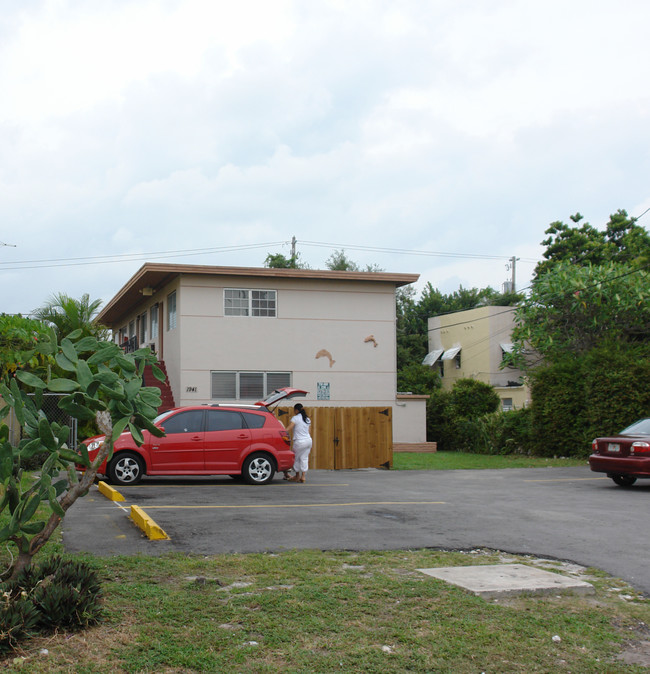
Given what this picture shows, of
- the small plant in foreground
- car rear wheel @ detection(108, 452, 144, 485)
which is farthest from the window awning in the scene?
the small plant in foreground

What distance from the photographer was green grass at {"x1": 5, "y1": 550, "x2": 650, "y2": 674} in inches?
182

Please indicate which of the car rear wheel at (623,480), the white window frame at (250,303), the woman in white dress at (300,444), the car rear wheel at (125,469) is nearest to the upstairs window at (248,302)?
the white window frame at (250,303)

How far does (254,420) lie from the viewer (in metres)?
16.0

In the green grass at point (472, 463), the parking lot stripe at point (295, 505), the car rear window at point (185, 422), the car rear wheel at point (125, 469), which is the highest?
the car rear window at point (185, 422)

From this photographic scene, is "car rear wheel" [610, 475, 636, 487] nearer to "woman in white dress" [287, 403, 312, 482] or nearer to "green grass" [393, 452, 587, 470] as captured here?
"green grass" [393, 452, 587, 470]

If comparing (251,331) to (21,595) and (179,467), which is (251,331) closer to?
(179,467)

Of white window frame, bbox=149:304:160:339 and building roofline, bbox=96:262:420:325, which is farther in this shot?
white window frame, bbox=149:304:160:339

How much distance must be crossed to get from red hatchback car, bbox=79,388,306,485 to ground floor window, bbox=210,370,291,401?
369 inches

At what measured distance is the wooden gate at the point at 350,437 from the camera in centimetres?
2055

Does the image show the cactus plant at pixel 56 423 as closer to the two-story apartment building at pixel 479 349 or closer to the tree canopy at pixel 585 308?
the tree canopy at pixel 585 308

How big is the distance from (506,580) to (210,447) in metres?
9.70

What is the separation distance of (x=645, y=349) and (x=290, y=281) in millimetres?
11802

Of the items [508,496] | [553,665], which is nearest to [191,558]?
[553,665]

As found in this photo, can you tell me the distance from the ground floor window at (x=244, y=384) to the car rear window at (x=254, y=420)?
942cm
